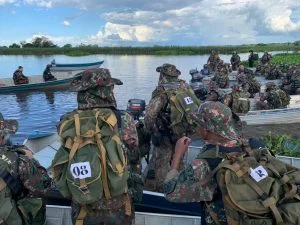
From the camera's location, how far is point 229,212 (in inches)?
105

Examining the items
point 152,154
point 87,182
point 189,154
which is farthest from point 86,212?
point 189,154

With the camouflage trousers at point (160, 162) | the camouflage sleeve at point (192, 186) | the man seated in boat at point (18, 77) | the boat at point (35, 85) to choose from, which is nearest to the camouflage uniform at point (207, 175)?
the camouflage sleeve at point (192, 186)

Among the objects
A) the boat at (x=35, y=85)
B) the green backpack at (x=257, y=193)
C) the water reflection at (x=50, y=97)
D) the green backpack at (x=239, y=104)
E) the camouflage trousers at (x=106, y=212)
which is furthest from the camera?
the boat at (x=35, y=85)

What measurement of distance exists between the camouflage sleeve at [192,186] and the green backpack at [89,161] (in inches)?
16.3

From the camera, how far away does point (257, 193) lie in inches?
99.0

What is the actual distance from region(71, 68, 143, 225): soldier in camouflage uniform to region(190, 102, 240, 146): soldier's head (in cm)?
72

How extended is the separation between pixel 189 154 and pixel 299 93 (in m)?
9.62

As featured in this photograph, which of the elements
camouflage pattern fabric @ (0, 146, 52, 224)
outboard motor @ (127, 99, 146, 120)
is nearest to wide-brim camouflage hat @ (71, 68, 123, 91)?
camouflage pattern fabric @ (0, 146, 52, 224)

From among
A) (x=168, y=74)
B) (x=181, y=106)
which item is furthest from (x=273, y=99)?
(x=181, y=106)

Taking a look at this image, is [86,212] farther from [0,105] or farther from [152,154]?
[0,105]

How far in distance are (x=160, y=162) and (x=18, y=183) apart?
3.07m

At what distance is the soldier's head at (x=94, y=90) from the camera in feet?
10.7

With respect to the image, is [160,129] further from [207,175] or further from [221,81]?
[221,81]

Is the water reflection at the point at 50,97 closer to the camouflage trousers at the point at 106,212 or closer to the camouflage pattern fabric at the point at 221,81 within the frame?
the camouflage pattern fabric at the point at 221,81
